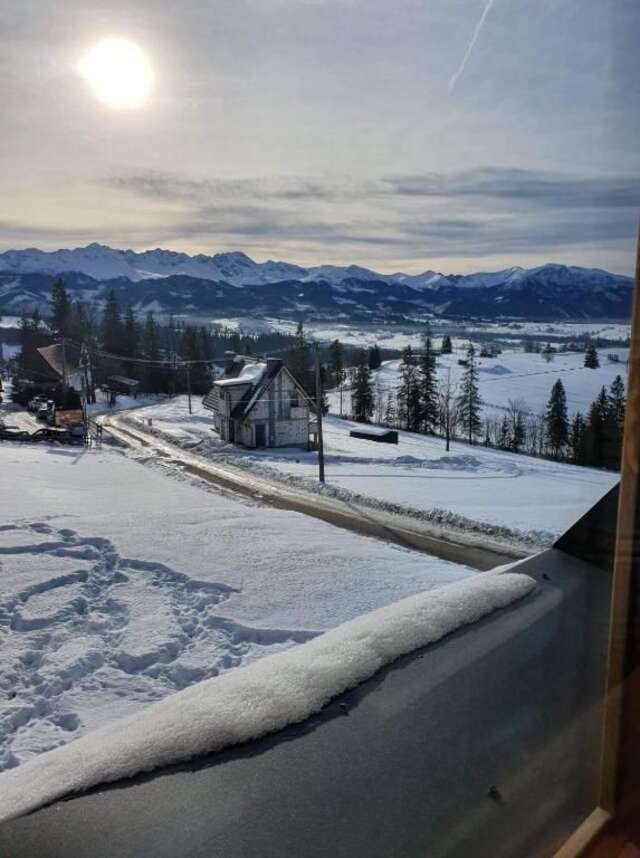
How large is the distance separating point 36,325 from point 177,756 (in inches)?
1490

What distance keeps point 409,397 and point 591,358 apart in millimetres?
24871

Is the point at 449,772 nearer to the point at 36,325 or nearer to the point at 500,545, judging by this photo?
the point at 500,545

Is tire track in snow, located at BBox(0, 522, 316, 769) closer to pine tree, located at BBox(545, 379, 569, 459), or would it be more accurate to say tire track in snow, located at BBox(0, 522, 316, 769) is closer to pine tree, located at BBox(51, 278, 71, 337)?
pine tree, located at BBox(545, 379, 569, 459)

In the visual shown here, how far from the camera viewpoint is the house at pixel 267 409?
1866 centimetres

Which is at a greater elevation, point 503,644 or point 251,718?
point 503,644

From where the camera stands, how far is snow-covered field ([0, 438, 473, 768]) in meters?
3.18

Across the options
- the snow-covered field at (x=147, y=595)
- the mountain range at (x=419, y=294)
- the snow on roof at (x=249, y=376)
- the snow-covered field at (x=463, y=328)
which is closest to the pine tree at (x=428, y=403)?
the snow on roof at (x=249, y=376)

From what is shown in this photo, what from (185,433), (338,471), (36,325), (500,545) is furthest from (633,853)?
(36,325)

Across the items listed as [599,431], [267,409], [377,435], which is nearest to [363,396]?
[377,435]

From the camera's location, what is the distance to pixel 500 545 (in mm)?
7914

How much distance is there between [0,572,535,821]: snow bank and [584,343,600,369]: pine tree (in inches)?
46.9

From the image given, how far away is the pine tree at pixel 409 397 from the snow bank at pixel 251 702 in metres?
22.4

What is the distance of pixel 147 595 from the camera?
462 centimetres

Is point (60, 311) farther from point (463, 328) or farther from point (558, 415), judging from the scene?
point (558, 415)
